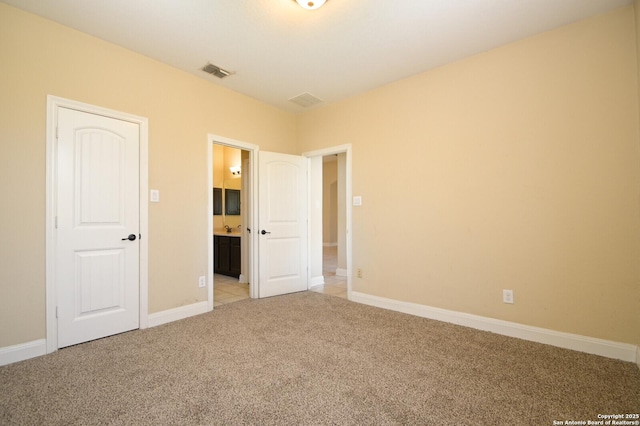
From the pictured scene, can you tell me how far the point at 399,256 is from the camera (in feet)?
11.3

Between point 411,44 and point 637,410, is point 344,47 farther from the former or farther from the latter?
point 637,410

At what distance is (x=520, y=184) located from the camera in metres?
2.65

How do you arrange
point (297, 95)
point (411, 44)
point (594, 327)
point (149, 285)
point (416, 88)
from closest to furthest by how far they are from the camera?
point (594, 327)
point (411, 44)
point (149, 285)
point (416, 88)
point (297, 95)

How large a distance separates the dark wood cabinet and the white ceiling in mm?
2914

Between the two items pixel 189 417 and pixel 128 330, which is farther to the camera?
pixel 128 330

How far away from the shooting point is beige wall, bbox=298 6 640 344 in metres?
2.24

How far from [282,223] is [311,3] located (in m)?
2.73

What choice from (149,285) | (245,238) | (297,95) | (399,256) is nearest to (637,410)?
(399,256)

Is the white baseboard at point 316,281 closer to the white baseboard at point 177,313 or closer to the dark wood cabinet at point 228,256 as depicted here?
the dark wood cabinet at point 228,256

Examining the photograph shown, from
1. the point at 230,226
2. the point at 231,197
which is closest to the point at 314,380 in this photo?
the point at 230,226

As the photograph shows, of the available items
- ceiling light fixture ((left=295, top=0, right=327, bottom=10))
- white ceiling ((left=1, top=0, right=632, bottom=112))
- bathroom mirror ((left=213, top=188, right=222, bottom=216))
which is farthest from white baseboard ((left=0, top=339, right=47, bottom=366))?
bathroom mirror ((left=213, top=188, right=222, bottom=216))

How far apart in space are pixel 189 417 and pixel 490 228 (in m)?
2.86

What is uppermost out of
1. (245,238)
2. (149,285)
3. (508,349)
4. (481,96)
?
(481,96)

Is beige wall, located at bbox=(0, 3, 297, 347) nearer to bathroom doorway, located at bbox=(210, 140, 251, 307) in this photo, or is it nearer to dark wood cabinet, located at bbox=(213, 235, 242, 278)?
bathroom doorway, located at bbox=(210, 140, 251, 307)
